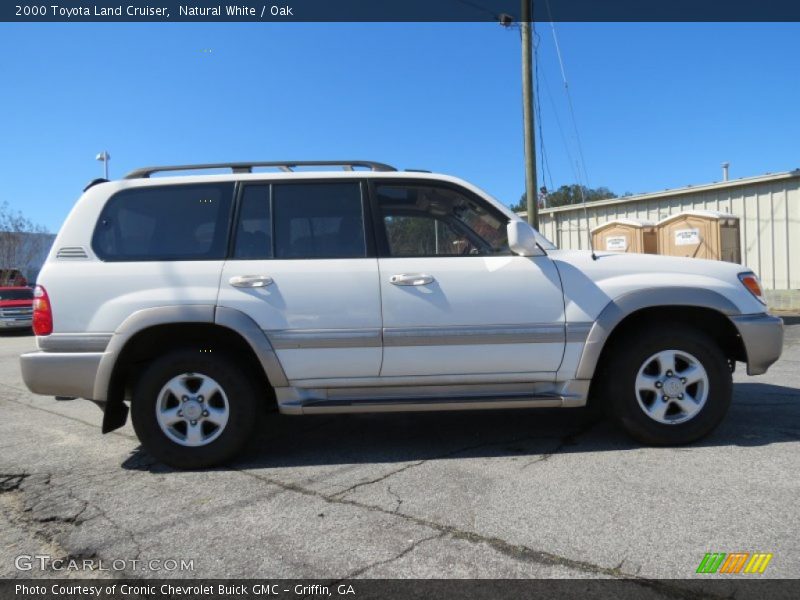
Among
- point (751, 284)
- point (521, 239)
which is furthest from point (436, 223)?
point (751, 284)

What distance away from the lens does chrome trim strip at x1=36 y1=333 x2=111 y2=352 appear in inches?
151

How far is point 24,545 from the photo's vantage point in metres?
2.99

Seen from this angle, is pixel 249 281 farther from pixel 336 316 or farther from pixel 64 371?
pixel 64 371

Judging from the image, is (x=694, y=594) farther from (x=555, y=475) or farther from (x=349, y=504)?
(x=349, y=504)

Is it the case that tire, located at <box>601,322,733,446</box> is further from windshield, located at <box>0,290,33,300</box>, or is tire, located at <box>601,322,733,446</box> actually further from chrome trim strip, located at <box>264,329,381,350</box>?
windshield, located at <box>0,290,33,300</box>

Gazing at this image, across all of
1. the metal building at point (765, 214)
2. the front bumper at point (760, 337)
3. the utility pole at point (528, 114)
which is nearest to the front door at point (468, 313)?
the front bumper at point (760, 337)

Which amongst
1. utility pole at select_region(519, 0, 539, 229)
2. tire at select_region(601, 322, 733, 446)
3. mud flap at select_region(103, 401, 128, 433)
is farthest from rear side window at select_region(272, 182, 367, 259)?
utility pole at select_region(519, 0, 539, 229)

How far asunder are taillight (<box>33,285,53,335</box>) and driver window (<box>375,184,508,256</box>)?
2.23 meters

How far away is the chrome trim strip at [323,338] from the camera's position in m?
3.90

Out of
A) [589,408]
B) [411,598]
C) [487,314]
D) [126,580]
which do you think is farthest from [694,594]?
[589,408]

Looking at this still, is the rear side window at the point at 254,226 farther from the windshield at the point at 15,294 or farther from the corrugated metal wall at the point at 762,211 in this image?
the windshield at the point at 15,294

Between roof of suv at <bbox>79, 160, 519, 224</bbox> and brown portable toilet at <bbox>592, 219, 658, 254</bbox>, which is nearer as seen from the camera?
roof of suv at <bbox>79, 160, 519, 224</bbox>

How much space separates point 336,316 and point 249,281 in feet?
2.00

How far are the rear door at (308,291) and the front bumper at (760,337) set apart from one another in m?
2.49
